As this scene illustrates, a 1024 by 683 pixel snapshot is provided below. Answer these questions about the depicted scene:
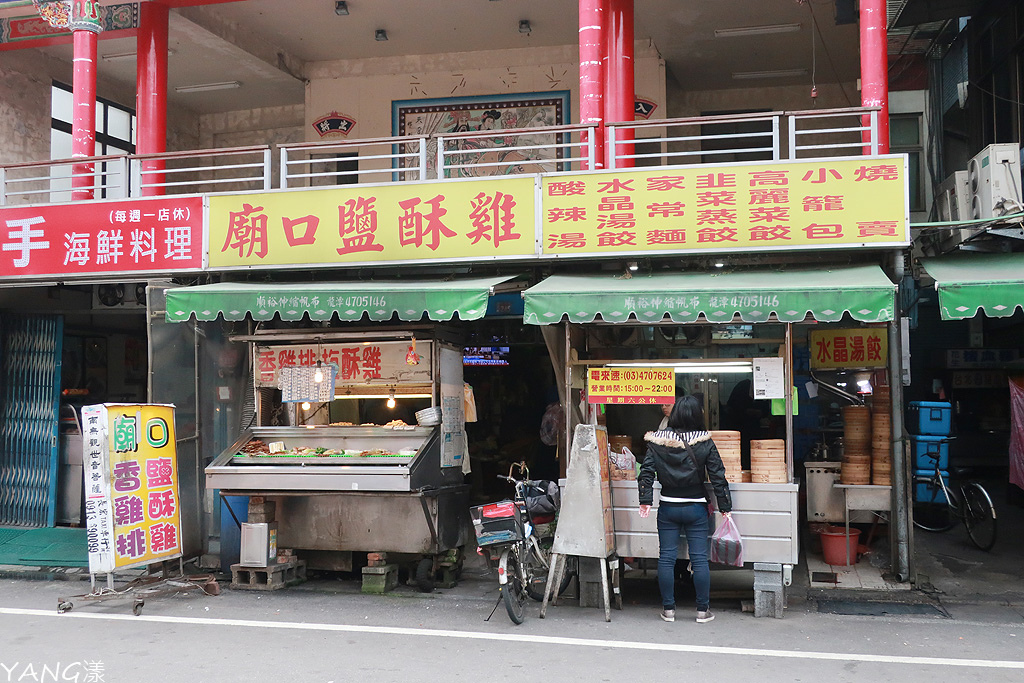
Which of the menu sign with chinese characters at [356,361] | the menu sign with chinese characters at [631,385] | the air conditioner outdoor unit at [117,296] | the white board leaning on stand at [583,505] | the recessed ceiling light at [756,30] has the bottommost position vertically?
the white board leaning on stand at [583,505]

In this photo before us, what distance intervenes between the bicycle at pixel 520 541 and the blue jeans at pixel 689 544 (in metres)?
1.16

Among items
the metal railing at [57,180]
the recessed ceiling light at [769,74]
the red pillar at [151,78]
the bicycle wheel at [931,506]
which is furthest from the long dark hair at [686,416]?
the recessed ceiling light at [769,74]

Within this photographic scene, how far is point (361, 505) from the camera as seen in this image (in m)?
9.23

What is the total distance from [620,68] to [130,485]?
734 centimetres

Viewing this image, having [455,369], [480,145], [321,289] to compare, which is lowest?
[455,369]

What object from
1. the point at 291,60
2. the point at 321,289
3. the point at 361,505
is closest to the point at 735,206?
the point at 321,289

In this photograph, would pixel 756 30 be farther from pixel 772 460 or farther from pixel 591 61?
pixel 772 460

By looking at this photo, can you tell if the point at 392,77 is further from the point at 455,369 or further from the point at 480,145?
the point at 455,369

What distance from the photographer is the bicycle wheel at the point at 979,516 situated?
1005 centimetres

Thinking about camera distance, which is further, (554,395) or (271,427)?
(554,395)

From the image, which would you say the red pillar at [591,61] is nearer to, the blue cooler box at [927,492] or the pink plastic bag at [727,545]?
the pink plastic bag at [727,545]

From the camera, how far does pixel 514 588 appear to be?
7930mm

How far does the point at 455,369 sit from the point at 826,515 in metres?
4.70

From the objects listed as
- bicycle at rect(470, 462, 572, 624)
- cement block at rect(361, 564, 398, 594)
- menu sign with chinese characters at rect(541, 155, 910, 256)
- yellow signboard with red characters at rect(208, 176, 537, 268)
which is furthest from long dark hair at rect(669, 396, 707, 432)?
cement block at rect(361, 564, 398, 594)
